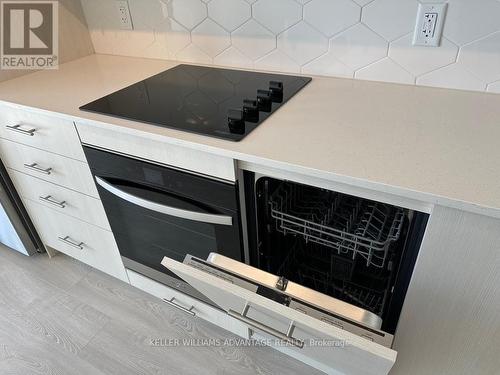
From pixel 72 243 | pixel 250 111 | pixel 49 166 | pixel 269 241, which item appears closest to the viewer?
pixel 250 111

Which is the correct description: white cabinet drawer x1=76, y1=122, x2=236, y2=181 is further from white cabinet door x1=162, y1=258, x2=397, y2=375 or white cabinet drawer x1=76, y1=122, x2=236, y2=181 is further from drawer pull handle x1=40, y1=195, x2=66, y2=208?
drawer pull handle x1=40, y1=195, x2=66, y2=208

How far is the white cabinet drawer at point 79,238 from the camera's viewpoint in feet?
4.66

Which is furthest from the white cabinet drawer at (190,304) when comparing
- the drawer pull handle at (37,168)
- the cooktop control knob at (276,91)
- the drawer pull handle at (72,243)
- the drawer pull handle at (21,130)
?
the cooktop control knob at (276,91)

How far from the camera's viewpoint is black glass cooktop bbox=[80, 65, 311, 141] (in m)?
0.92

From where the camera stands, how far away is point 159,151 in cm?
95

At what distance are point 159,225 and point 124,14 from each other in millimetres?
984

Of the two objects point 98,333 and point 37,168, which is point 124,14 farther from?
point 98,333

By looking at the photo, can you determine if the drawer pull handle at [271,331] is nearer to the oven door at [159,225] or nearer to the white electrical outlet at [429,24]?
the oven door at [159,225]

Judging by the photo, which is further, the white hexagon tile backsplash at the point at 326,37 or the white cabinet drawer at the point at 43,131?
the white cabinet drawer at the point at 43,131

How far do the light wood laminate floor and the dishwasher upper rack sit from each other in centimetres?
60

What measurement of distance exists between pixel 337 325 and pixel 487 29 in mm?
876

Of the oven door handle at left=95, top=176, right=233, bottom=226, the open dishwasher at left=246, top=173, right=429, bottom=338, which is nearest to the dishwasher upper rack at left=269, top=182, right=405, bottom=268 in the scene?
the open dishwasher at left=246, top=173, right=429, bottom=338

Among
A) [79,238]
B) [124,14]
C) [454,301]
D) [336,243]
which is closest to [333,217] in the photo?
[336,243]

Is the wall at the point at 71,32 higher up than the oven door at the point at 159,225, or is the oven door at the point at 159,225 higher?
the wall at the point at 71,32
